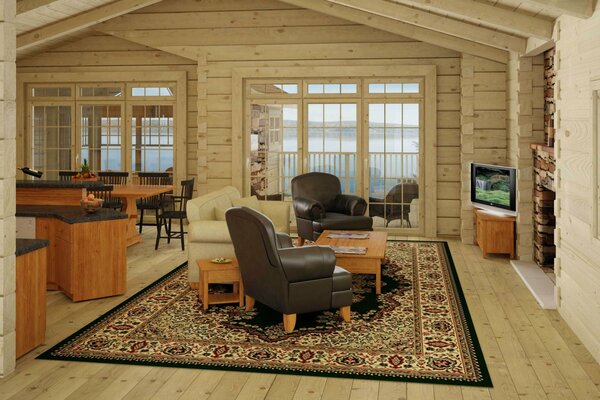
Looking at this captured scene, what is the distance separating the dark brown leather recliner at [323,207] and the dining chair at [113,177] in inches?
112

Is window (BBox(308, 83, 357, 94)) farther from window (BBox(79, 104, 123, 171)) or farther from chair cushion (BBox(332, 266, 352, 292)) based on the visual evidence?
chair cushion (BBox(332, 266, 352, 292))

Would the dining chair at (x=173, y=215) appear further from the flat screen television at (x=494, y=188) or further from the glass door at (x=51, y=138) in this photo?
the flat screen television at (x=494, y=188)

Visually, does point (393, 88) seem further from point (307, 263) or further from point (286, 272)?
point (286, 272)

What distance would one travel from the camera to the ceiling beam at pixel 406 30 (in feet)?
29.2

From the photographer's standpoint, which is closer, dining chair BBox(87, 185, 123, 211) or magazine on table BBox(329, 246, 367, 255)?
magazine on table BBox(329, 246, 367, 255)

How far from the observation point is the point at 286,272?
16.2ft

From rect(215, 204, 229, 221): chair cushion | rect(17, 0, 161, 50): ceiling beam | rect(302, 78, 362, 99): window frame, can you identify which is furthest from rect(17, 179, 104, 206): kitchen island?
rect(302, 78, 362, 99): window frame

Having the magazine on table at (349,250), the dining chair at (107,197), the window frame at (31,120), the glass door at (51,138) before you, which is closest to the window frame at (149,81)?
the window frame at (31,120)

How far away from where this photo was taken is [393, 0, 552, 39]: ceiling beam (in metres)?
5.97

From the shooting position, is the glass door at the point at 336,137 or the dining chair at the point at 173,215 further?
the glass door at the point at 336,137

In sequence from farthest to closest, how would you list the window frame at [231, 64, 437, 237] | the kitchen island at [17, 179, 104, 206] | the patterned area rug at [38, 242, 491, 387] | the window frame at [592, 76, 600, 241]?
the window frame at [231, 64, 437, 237], the kitchen island at [17, 179, 104, 206], the window frame at [592, 76, 600, 241], the patterned area rug at [38, 242, 491, 387]

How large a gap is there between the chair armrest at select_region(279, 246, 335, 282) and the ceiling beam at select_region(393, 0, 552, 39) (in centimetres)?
270

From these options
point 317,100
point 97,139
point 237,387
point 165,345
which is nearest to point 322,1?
point 317,100

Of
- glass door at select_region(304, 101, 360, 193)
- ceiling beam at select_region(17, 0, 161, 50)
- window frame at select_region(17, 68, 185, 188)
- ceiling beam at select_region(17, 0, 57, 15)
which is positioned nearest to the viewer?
ceiling beam at select_region(17, 0, 57, 15)
